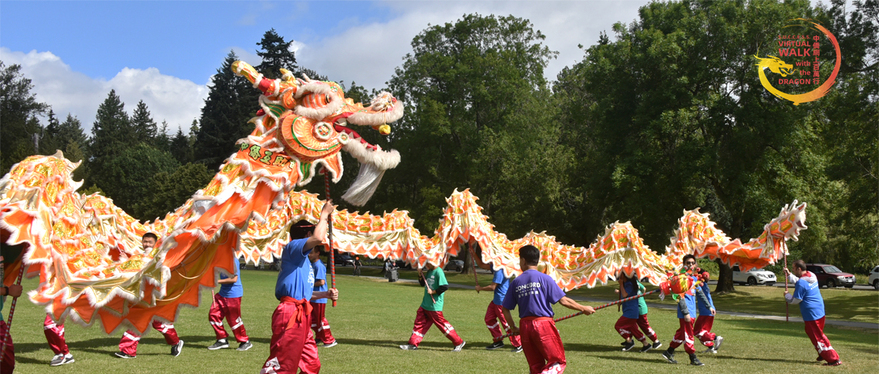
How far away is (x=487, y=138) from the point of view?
35.3m

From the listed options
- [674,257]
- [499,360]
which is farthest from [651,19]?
[499,360]

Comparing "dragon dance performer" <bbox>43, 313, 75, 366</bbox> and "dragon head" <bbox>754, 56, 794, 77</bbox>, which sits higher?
"dragon head" <bbox>754, 56, 794, 77</bbox>

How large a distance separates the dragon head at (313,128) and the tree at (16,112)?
2009 inches

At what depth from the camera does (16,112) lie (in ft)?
176

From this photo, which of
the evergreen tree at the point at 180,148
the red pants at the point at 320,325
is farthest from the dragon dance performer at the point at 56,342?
the evergreen tree at the point at 180,148

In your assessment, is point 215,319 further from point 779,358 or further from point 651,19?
point 651,19

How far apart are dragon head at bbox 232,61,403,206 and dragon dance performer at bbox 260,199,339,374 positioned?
40 cm

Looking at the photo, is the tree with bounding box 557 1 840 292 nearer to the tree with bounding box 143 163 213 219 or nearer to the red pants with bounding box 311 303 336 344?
the red pants with bounding box 311 303 336 344

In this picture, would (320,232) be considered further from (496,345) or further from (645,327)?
(645,327)

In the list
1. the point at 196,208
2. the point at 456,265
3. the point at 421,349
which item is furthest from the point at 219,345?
the point at 456,265

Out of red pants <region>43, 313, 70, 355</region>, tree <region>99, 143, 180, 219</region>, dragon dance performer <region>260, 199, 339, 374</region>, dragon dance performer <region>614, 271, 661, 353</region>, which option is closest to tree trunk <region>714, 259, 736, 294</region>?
dragon dance performer <region>614, 271, 661, 353</region>

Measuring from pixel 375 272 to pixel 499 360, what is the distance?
34812 millimetres

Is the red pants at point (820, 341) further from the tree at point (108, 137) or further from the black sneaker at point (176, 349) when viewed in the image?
the tree at point (108, 137)

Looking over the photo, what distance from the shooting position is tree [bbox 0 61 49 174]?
163ft
